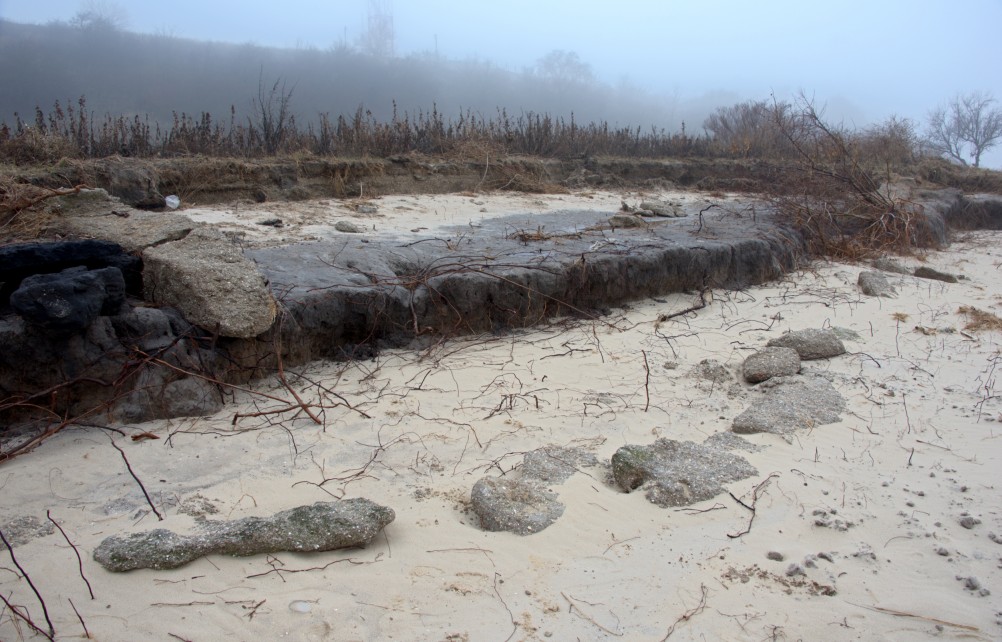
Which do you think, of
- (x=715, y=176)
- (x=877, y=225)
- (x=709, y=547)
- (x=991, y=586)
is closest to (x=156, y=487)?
(x=709, y=547)

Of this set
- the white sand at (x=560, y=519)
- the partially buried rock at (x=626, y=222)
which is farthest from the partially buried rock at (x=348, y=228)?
the partially buried rock at (x=626, y=222)

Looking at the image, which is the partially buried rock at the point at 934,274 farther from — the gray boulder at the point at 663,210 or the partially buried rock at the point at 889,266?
the gray boulder at the point at 663,210

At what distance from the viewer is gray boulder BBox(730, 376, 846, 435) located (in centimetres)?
346

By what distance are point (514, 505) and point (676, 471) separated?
76 centimetres

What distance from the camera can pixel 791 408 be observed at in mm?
3635

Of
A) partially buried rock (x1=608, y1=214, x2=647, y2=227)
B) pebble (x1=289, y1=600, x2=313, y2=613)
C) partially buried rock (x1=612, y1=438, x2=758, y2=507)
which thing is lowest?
pebble (x1=289, y1=600, x2=313, y2=613)

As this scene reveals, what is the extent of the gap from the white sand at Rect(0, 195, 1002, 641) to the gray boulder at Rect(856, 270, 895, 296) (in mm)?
1493

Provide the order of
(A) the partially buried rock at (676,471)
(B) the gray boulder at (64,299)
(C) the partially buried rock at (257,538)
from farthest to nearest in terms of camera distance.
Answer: (B) the gray boulder at (64,299)
(A) the partially buried rock at (676,471)
(C) the partially buried rock at (257,538)

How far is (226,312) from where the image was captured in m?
3.75

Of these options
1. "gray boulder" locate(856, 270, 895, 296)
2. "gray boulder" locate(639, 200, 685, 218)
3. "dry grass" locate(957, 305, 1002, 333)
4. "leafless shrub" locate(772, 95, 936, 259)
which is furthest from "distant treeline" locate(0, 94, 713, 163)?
"dry grass" locate(957, 305, 1002, 333)

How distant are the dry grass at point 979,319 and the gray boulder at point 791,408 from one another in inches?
80.5

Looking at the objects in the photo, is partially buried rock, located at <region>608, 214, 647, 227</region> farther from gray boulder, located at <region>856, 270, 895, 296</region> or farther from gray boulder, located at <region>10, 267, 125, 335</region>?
gray boulder, located at <region>10, 267, 125, 335</region>

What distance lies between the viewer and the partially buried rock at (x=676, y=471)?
2.79m

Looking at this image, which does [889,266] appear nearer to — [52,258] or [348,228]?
[348,228]
